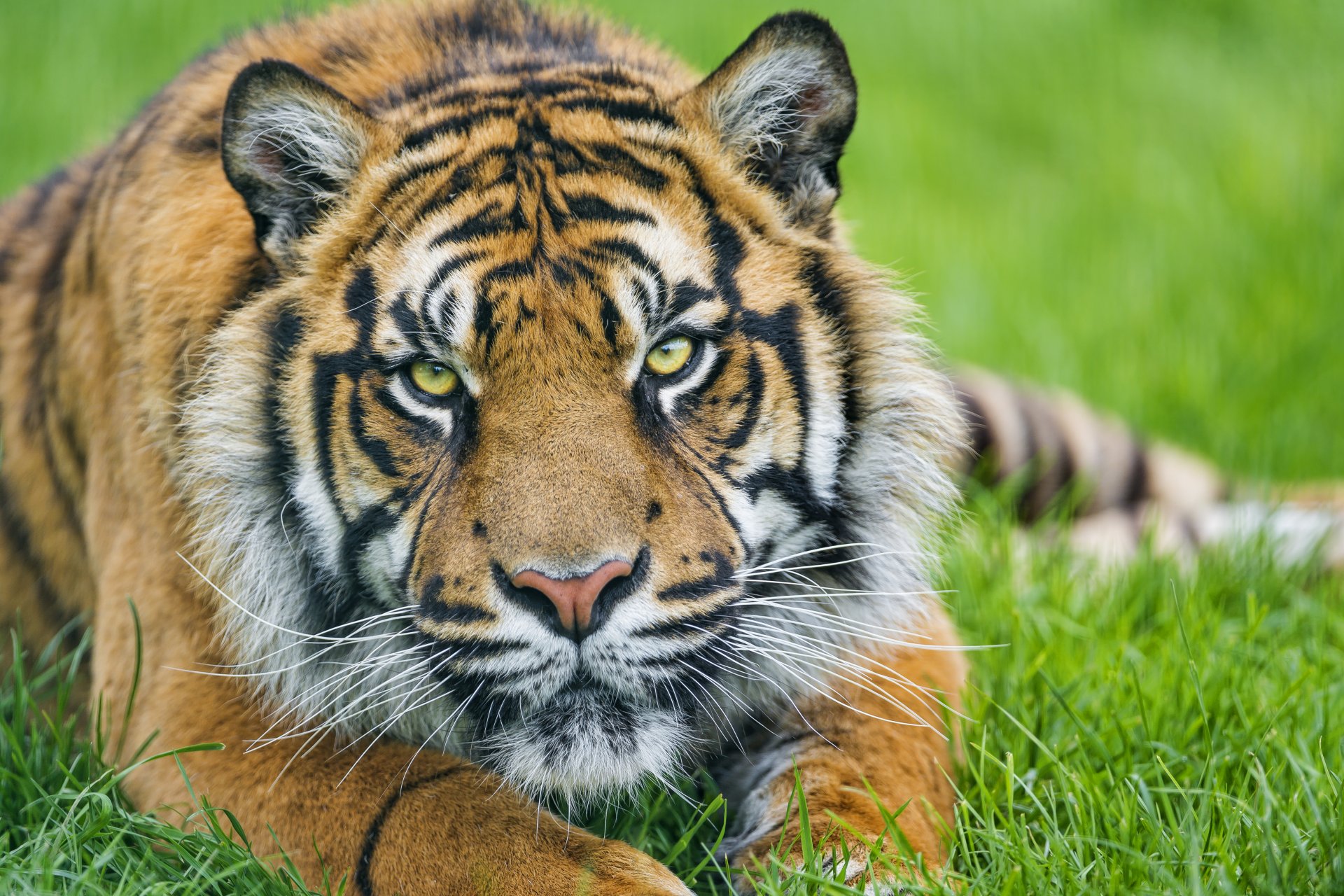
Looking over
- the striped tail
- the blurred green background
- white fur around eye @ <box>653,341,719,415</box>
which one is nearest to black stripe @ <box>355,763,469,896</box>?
white fur around eye @ <box>653,341,719,415</box>

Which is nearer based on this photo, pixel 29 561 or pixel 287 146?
pixel 287 146

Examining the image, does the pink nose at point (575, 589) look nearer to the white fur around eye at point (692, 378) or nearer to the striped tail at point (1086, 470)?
the white fur around eye at point (692, 378)

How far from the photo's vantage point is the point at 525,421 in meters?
2.21

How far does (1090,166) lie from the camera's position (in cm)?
745

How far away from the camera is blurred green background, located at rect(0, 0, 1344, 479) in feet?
18.0

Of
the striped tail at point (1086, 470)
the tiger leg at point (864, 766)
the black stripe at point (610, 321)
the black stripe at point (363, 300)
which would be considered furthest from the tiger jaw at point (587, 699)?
the striped tail at point (1086, 470)

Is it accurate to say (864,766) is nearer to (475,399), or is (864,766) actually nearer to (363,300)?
(475,399)

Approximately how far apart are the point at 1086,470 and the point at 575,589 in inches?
125

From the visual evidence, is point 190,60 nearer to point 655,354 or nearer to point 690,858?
point 655,354

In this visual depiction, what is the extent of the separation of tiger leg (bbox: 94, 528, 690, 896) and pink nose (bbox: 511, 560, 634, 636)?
392mm

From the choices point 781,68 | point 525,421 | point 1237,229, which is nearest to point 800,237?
point 781,68

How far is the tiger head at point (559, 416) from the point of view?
7.16 feet

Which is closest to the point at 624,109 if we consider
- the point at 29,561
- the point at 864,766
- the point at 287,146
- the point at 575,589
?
the point at 287,146

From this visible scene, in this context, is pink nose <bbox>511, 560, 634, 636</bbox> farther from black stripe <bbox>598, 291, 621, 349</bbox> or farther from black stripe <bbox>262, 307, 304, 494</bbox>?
black stripe <bbox>262, 307, 304, 494</bbox>
